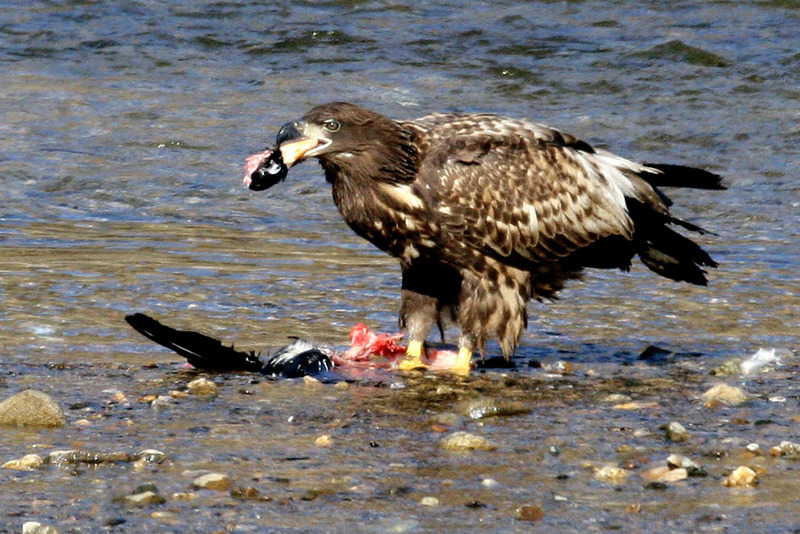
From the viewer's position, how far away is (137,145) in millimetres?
12586

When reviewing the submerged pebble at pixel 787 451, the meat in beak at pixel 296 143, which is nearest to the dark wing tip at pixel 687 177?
the meat in beak at pixel 296 143

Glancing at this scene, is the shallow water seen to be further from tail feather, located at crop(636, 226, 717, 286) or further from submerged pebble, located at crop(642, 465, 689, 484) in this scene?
tail feather, located at crop(636, 226, 717, 286)

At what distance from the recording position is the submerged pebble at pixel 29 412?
5.55 meters

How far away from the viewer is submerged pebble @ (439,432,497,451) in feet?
17.7

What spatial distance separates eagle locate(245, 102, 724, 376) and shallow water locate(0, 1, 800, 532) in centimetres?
34

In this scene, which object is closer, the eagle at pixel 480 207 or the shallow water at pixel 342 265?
the shallow water at pixel 342 265

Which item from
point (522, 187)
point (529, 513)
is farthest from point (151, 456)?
point (522, 187)

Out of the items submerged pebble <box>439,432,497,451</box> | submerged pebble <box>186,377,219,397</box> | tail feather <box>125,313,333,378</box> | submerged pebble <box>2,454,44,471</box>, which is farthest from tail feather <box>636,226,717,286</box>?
submerged pebble <box>2,454,44,471</box>

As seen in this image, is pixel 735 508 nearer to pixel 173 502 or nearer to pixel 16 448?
pixel 173 502

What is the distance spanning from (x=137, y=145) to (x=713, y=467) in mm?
8253

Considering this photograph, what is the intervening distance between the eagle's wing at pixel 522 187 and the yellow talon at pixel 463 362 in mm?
488

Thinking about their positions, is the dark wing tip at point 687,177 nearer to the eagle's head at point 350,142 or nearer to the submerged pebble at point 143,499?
the eagle's head at point 350,142

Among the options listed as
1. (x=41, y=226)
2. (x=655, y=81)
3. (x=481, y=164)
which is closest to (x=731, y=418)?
(x=481, y=164)

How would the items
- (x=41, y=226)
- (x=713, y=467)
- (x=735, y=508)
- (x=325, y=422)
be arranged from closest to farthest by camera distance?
(x=735, y=508), (x=713, y=467), (x=325, y=422), (x=41, y=226)
